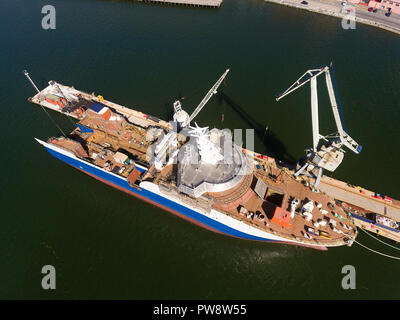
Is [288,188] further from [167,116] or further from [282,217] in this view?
[167,116]

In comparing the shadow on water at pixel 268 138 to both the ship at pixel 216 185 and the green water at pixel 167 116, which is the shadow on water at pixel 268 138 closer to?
the green water at pixel 167 116

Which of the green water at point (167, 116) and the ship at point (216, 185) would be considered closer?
the ship at point (216, 185)

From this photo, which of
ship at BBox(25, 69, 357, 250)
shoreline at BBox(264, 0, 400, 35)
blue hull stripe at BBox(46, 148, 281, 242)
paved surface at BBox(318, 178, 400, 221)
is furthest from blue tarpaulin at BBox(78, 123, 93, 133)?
shoreline at BBox(264, 0, 400, 35)

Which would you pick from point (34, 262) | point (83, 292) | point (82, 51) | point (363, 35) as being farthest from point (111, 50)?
point (363, 35)

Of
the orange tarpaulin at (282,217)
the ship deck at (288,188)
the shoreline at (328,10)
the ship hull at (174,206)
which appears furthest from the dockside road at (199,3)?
the orange tarpaulin at (282,217)

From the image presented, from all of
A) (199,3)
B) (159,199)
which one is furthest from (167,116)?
(199,3)

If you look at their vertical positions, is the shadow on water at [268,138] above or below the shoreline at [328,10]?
below
